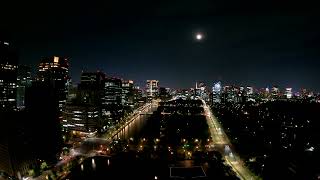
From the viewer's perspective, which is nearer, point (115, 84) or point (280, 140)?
point (280, 140)

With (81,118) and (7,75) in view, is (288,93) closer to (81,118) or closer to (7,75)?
(81,118)

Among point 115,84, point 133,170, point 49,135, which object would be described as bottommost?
point 133,170

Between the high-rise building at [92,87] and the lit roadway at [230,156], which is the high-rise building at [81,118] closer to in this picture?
the high-rise building at [92,87]

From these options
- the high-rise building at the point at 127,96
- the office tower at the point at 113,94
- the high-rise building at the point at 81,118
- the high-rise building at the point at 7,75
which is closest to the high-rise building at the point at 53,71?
the office tower at the point at 113,94

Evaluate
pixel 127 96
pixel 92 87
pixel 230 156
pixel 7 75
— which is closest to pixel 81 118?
pixel 7 75

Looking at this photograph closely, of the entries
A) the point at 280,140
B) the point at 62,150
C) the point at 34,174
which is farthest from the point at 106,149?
the point at 280,140

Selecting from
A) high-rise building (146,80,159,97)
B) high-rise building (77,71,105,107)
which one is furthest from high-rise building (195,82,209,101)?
high-rise building (77,71,105,107)

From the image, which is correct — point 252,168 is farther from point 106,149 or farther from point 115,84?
point 115,84

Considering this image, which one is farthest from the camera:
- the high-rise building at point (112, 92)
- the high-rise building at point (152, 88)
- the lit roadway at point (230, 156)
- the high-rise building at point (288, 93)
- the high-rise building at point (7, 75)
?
the high-rise building at point (288, 93)
